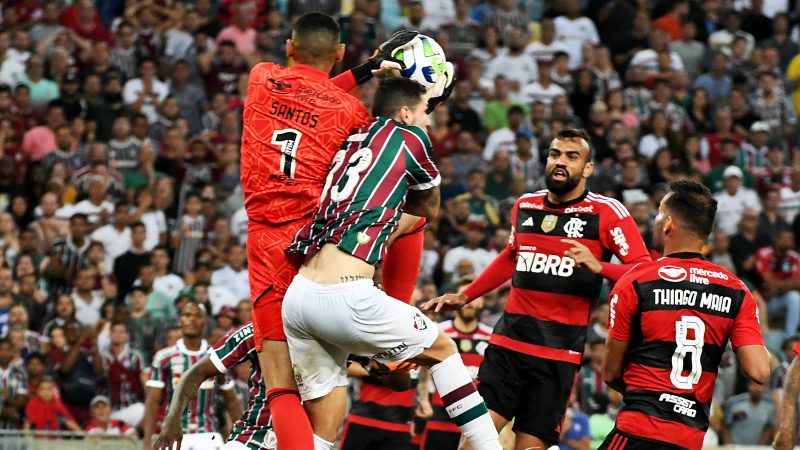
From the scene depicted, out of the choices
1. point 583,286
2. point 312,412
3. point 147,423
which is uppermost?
point 583,286

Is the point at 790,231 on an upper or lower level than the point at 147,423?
upper

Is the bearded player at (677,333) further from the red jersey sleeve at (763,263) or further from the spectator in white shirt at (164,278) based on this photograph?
the red jersey sleeve at (763,263)

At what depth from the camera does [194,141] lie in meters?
18.1

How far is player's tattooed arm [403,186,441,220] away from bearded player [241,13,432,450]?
1.71 ft

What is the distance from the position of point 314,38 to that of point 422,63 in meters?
0.66

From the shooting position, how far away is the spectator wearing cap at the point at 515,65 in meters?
20.6

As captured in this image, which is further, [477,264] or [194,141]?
[194,141]

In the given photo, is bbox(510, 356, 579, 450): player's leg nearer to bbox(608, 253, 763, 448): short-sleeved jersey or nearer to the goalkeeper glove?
bbox(608, 253, 763, 448): short-sleeved jersey

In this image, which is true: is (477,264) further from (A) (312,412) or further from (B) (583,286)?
(A) (312,412)

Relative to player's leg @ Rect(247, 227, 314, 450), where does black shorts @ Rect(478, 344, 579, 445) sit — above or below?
below

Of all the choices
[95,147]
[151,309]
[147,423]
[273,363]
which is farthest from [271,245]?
[95,147]

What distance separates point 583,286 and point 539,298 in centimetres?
30

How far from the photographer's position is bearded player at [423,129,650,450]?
31.1ft

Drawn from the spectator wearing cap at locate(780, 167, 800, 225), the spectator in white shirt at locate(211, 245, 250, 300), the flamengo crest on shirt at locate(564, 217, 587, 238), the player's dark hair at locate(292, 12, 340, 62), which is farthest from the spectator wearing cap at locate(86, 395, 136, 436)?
the spectator wearing cap at locate(780, 167, 800, 225)
